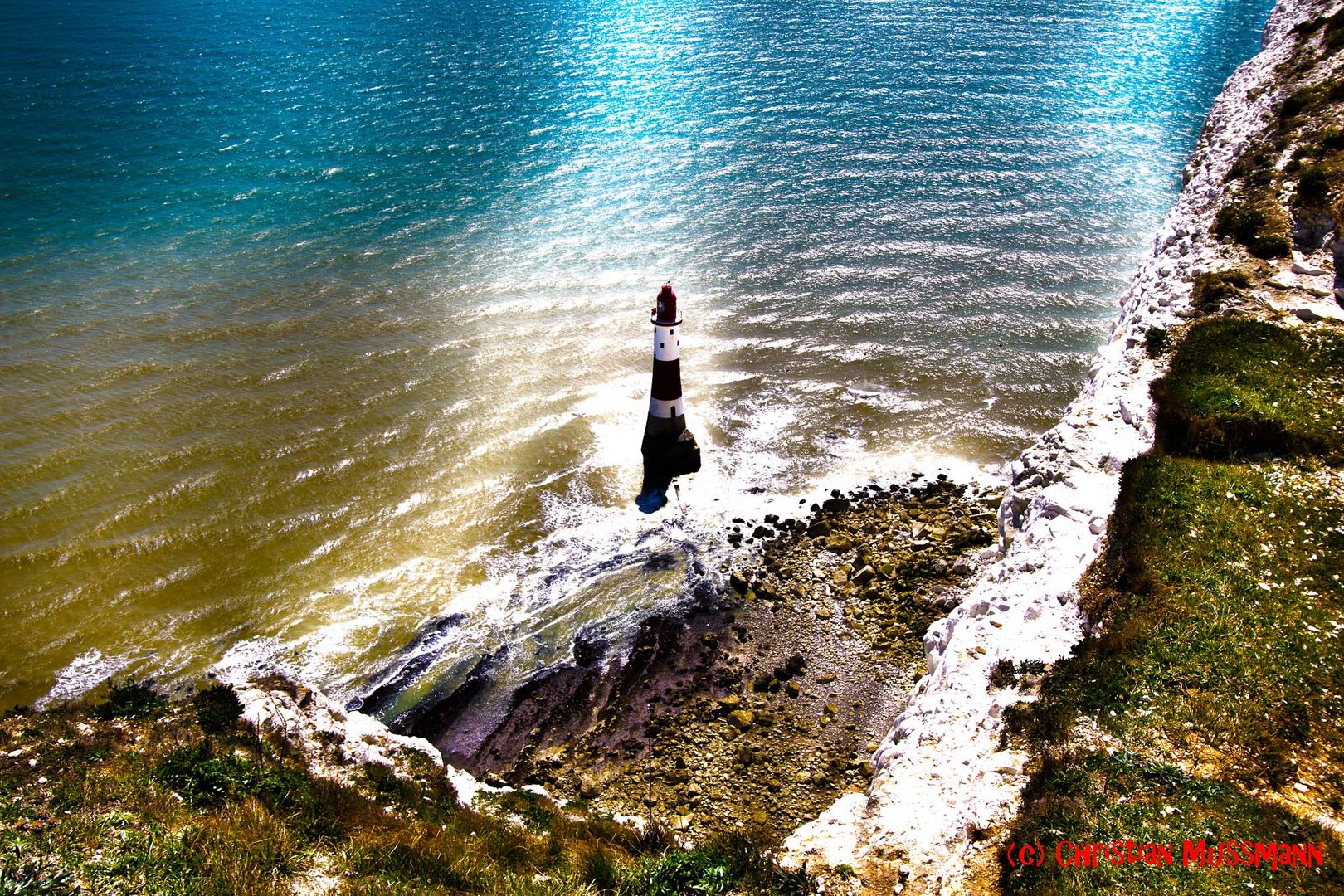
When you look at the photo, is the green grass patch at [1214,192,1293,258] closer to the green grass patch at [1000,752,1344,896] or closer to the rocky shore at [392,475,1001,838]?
the rocky shore at [392,475,1001,838]

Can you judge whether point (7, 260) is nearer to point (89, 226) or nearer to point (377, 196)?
point (89, 226)

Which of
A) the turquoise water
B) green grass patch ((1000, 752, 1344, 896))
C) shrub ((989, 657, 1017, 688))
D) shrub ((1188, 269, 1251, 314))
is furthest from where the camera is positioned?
shrub ((1188, 269, 1251, 314))

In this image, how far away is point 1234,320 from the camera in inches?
806

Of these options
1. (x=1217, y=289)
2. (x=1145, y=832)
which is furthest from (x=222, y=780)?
(x=1217, y=289)

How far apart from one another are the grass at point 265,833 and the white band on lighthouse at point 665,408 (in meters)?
12.9

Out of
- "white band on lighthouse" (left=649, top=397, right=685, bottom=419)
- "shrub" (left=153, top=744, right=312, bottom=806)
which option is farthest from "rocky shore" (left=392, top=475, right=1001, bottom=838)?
"shrub" (left=153, top=744, right=312, bottom=806)

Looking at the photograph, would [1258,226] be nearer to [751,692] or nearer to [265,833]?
[751,692]

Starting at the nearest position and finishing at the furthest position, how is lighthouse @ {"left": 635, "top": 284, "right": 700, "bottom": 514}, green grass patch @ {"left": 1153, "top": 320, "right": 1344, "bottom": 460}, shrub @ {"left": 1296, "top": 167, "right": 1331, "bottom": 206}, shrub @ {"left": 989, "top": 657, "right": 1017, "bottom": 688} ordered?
shrub @ {"left": 989, "top": 657, "right": 1017, "bottom": 688} → green grass patch @ {"left": 1153, "top": 320, "right": 1344, "bottom": 460} → lighthouse @ {"left": 635, "top": 284, "right": 700, "bottom": 514} → shrub @ {"left": 1296, "top": 167, "right": 1331, "bottom": 206}

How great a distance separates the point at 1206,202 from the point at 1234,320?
11.3 m

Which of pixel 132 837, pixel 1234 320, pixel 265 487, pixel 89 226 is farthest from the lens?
pixel 89 226

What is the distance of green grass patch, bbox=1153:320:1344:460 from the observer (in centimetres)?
1648

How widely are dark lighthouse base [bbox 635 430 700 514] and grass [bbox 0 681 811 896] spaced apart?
11.9 metres

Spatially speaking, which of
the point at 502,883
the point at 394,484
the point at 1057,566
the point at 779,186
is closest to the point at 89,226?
the point at 394,484

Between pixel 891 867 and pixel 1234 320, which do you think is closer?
pixel 891 867
